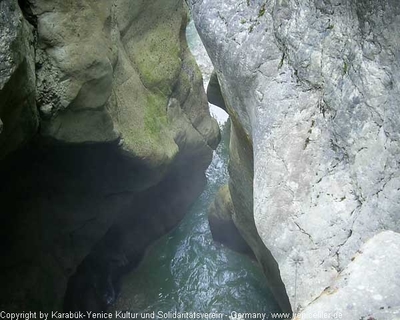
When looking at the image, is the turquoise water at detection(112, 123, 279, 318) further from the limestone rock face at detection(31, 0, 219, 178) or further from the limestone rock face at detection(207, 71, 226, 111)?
the limestone rock face at detection(207, 71, 226, 111)

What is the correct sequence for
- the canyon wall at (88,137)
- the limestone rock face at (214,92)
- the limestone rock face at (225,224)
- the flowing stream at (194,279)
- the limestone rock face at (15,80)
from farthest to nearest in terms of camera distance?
the limestone rock face at (225,224) → the flowing stream at (194,279) → the limestone rock face at (214,92) → the canyon wall at (88,137) → the limestone rock face at (15,80)

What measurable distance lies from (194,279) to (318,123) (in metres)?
4.62

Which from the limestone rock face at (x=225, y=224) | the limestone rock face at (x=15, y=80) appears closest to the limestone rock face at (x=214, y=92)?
the limestone rock face at (x=225, y=224)

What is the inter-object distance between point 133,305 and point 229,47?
4326 millimetres

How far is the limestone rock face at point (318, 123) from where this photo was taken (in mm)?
3508

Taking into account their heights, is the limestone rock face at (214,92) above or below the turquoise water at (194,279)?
above

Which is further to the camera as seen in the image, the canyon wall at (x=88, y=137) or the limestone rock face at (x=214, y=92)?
the limestone rock face at (x=214, y=92)

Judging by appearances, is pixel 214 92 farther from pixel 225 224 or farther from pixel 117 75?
pixel 225 224

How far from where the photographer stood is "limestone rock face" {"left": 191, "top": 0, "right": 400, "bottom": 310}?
3508 millimetres

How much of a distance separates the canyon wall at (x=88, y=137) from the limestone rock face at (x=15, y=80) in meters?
0.01

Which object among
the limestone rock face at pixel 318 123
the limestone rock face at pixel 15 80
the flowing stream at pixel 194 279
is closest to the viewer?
the limestone rock face at pixel 318 123

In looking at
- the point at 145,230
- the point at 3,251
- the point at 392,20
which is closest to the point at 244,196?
the point at 145,230

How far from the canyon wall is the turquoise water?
0.28 meters

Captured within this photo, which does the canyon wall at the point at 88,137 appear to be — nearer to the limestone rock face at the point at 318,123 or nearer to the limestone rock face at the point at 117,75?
the limestone rock face at the point at 117,75
